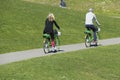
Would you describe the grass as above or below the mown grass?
above

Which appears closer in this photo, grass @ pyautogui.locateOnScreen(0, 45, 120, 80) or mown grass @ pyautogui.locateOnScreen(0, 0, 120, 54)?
grass @ pyautogui.locateOnScreen(0, 45, 120, 80)

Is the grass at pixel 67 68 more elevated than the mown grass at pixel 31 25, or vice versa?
the grass at pixel 67 68

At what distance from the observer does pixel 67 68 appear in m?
18.4

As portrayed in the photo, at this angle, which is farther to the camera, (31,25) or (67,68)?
(31,25)

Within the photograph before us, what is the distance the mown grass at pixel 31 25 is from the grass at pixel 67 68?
7.57 metres

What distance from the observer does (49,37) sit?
23984 mm

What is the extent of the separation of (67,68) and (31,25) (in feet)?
65.3

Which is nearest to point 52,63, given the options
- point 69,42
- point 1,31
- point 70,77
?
point 70,77

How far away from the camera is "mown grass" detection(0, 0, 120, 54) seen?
102 ft

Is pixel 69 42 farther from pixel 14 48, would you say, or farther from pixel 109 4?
pixel 109 4

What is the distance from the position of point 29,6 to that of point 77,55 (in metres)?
24.3

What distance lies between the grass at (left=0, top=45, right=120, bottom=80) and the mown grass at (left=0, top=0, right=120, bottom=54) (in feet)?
24.8

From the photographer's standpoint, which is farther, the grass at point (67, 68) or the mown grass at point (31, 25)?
the mown grass at point (31, 25)

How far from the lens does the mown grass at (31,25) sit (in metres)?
31.0
